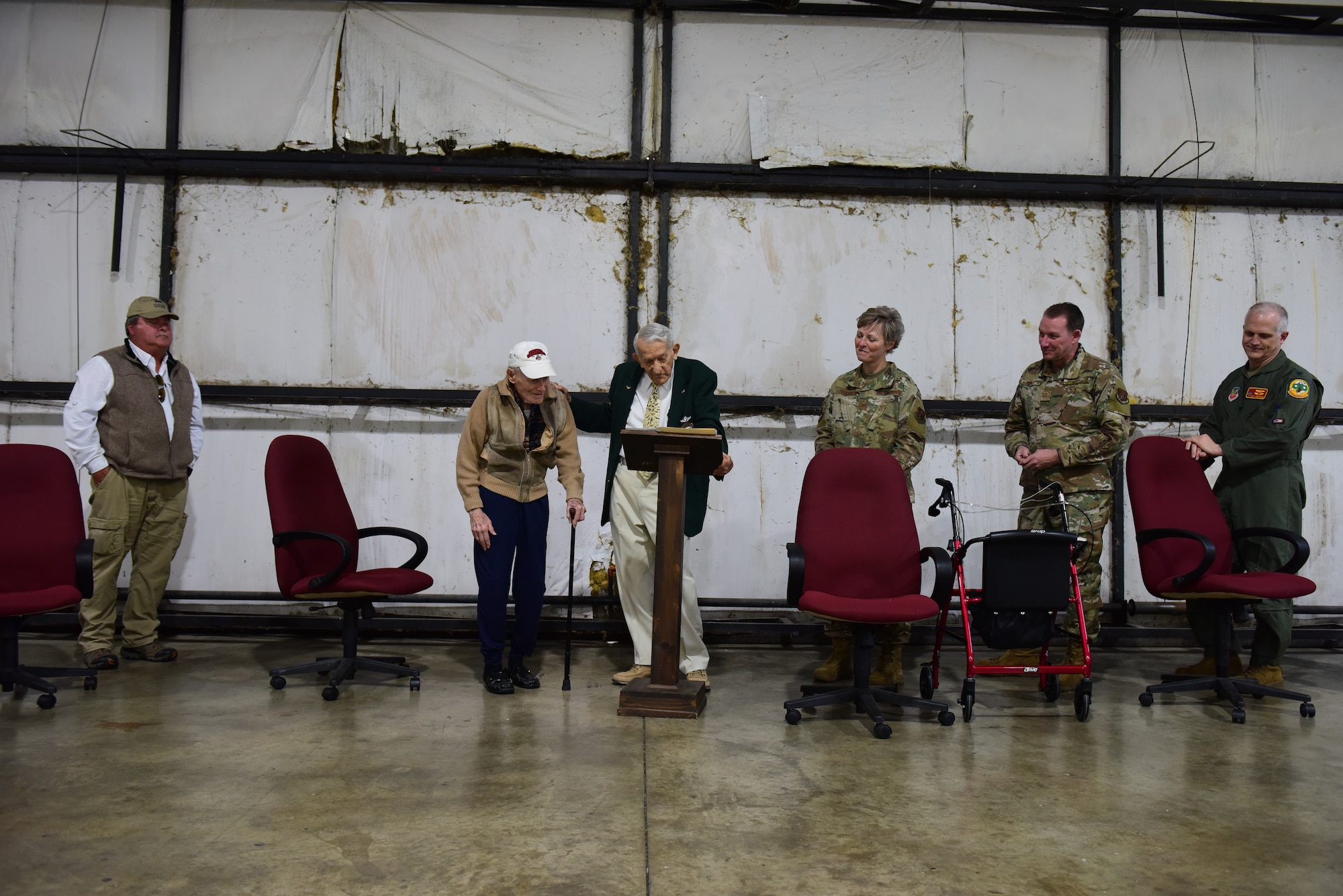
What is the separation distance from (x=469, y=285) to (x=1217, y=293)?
4.23m

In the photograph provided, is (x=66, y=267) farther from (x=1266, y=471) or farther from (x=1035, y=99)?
(x=1266, y=471)

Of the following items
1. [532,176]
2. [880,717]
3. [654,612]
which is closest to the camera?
[880,717]

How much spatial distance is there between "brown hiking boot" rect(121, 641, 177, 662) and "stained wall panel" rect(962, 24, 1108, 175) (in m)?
4.91

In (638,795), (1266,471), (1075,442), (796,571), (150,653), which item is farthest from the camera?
(150,653)

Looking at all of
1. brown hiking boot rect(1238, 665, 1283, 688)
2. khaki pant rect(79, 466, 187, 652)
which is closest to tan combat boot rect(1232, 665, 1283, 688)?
brown hiking boot rect(1238, 665, 1283, 688)

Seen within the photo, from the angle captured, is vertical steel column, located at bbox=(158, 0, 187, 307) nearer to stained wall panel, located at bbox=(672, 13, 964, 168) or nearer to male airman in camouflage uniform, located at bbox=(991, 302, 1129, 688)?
stained wall panel, located at bbox=(672, 13, 964, 168)

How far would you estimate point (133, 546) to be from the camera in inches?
195

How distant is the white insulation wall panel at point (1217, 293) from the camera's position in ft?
19.3

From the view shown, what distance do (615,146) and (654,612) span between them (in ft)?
9.59

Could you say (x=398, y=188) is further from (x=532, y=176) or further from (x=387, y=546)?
(x=387, y=546)

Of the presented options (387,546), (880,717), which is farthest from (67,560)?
(880,717)

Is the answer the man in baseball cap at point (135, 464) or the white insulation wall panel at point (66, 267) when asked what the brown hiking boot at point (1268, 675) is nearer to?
the man in baseball cap at point (135, 464)

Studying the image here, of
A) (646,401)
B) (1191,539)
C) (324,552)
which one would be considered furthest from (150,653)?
(1191,539)

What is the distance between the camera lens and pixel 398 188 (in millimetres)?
5754
